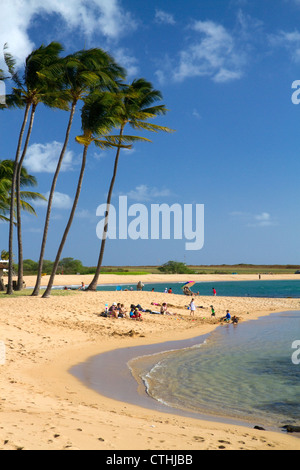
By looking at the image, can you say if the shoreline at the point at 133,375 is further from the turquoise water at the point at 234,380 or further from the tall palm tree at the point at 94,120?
the tall palm tree at the point at 94,120

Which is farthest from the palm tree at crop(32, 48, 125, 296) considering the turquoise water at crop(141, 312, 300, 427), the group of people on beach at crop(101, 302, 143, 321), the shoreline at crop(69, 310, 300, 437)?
the turquoise water at crop(141, 312, 300, 427)

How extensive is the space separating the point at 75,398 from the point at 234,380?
15.9 ft

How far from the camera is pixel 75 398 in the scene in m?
8.95

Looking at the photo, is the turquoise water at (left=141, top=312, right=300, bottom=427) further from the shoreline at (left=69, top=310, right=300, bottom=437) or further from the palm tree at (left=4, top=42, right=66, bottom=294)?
the palm tree at (left=4, top=42, right=66, bottom=294)

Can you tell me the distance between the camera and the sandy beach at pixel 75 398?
5.62 m

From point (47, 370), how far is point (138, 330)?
8502 mm

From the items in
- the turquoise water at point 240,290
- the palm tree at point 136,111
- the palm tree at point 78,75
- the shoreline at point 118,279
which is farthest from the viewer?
the shoreline at point 118,279

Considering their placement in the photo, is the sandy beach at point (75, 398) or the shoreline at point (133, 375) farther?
the shoreline at point (133, 375)

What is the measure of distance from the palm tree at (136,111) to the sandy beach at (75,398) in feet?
34.5

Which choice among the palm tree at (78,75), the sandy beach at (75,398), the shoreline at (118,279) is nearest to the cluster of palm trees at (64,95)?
the palm tree at (78,75)

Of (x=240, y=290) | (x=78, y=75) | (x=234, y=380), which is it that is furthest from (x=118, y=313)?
(x=240, y=290)

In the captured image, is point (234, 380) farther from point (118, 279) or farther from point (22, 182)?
point (118, 279)
